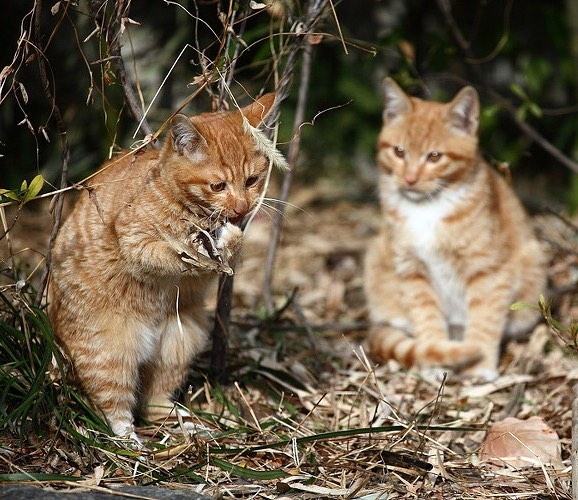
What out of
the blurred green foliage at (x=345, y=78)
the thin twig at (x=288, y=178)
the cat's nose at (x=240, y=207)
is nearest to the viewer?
the cat's nose at (x=240, y=207)

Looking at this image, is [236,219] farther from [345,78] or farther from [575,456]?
[345,78]

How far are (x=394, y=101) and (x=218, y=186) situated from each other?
79.6 inches

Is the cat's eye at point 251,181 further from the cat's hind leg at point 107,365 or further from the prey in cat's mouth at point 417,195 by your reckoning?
the prey in cat's mouth at point 417,195

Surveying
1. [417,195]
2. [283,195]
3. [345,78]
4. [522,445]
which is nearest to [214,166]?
[283,195]

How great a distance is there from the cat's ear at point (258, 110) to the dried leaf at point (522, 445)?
1611 millimetres

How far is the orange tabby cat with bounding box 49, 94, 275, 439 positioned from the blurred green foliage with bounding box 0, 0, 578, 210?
2.18m

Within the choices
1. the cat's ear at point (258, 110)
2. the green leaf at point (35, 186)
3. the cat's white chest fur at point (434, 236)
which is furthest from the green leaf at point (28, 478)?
the cat's white chest fur at point (434, 236)

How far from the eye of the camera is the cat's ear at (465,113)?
4.42m

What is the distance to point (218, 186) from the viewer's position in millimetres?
2969

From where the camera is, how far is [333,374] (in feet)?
13.1

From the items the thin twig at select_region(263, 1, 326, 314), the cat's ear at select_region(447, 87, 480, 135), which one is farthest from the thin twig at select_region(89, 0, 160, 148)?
the cat's ear at select_region(447, 87, 480, 135)

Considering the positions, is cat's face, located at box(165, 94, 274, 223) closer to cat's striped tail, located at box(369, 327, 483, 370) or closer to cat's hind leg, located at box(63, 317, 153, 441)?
cat's hind leg, located at box(63, 317, 153, 441)

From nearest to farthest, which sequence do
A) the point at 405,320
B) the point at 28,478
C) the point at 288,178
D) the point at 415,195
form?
1. the point at 28,478
2. the point at 288,178
3. the point at 415,195
4. the point at 405,320

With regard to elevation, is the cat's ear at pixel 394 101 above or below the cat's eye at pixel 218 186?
below
